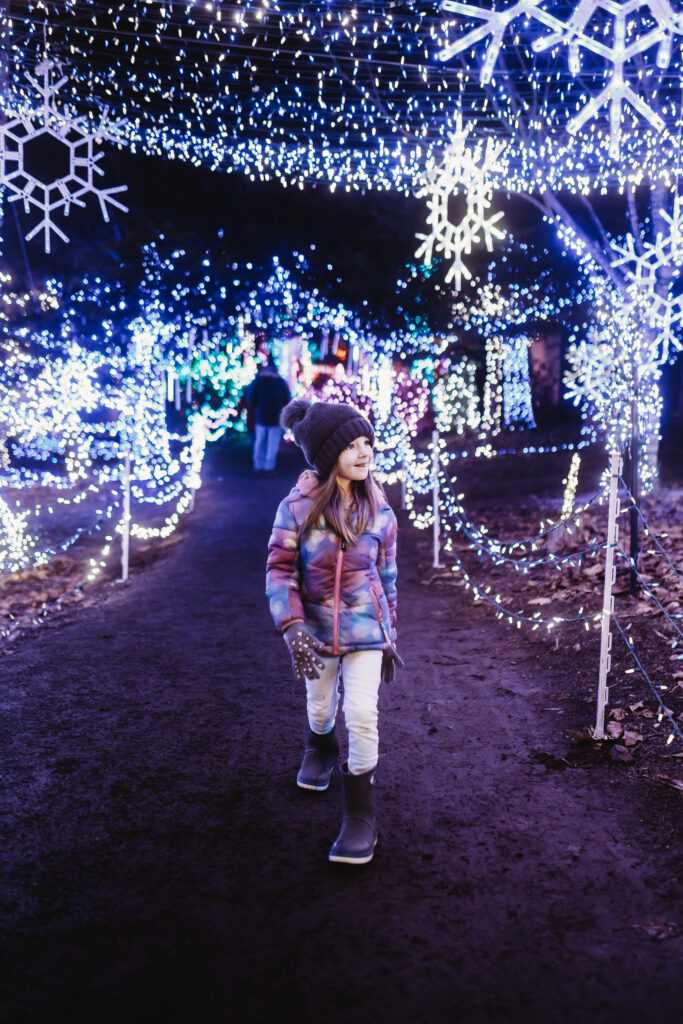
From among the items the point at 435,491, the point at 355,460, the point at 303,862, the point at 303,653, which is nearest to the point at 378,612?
the point at 303,653

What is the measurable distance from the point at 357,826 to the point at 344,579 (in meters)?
1.08

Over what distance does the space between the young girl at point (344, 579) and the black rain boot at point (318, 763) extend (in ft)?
1.44

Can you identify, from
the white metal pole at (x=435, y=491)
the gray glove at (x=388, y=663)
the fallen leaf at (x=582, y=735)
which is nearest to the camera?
the gray glove at (x=388, y=663)

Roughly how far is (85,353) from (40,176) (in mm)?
3912

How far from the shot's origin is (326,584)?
3982 millimetres

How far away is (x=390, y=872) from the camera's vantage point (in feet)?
12.0

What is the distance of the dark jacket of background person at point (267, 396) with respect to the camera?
60.6 feet

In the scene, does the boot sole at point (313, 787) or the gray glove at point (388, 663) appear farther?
the boot sole at point (313, 787)

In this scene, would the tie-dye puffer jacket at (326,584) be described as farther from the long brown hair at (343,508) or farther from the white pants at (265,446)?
the white pants at (265,446)

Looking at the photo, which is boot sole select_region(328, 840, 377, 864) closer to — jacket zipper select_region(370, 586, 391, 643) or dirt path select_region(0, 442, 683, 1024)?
dirt path select_region(0, 442, 683, 1024)

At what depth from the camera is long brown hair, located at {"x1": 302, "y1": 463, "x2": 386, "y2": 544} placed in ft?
13.1

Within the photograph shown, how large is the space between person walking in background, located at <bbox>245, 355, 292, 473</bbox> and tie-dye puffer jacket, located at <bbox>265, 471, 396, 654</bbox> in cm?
1440

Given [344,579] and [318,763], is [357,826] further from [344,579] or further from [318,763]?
[344,579]

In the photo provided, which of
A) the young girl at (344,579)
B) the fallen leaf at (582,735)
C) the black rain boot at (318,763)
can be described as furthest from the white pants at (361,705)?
the fallen leaf at (582,735)
